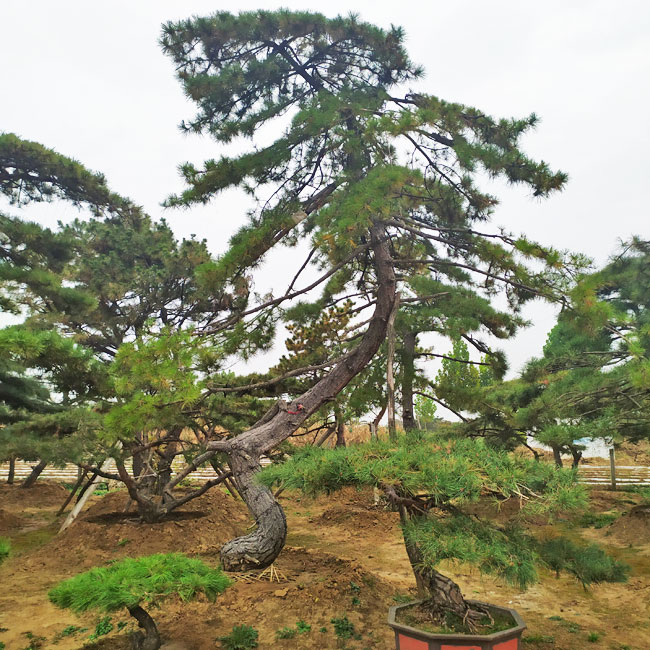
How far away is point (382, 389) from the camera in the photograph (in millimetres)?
8750

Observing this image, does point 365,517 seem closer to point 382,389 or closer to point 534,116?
point 382,389

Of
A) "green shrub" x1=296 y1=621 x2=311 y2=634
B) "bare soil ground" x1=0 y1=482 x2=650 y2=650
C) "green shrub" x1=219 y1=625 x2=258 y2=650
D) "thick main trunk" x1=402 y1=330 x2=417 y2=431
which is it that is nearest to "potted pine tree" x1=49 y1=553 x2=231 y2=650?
"green shrub" x1=219 y1=625 x2=258 y2=650

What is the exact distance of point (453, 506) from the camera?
3.31 m

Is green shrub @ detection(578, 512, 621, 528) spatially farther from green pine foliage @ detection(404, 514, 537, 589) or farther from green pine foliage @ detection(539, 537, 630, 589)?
green pine foliage @ detection(404, 514, 537, 589)

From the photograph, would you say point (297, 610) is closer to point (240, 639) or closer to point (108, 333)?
point (240, 639)

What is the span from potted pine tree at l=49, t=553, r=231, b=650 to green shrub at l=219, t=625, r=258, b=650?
1.94 ft

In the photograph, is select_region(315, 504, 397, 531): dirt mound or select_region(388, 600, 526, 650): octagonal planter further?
select_region(315, 504, 397, 531): dirt mound

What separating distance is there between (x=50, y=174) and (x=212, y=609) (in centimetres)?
917

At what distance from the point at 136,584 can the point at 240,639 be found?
45.4 inches

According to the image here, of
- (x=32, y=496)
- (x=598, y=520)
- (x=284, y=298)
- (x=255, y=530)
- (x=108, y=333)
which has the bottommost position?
(x=598, y=520)

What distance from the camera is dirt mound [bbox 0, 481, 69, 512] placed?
36.6ft

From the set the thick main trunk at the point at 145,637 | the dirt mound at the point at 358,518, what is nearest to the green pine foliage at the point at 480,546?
the thick main trunk at the point at 145,637

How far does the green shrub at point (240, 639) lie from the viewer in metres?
3.64

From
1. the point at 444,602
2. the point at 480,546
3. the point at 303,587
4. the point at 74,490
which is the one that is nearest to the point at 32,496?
the point at 74,490
